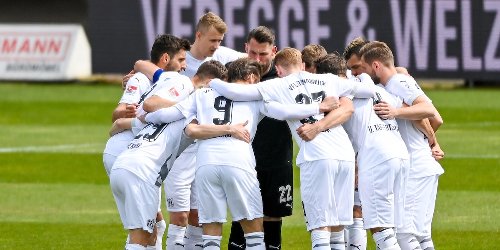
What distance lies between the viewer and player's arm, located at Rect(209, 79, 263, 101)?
10.4 metres

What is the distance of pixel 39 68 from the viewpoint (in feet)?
108

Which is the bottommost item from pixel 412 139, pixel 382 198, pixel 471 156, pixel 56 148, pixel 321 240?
pixel 56 148

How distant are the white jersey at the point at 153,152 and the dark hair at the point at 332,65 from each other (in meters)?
1.26

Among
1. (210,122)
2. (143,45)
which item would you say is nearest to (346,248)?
(210,122)

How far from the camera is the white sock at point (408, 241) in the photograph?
10.7 m

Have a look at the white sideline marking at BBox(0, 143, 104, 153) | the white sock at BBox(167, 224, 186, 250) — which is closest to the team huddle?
the white sock at BBox(167, 224, 186, 250)

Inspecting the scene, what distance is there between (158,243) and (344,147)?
233 cm

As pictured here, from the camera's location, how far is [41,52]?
107 feet

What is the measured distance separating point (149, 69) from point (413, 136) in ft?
8.09

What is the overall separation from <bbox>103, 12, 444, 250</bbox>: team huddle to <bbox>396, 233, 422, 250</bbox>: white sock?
0.04ft

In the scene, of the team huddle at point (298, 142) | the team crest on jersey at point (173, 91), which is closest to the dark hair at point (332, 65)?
the team huddle at point (298, 142)

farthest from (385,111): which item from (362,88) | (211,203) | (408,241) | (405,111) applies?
(211,203)

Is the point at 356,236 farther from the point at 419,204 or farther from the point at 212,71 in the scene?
the point at 212,71

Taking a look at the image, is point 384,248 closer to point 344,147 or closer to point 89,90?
point 344,147
